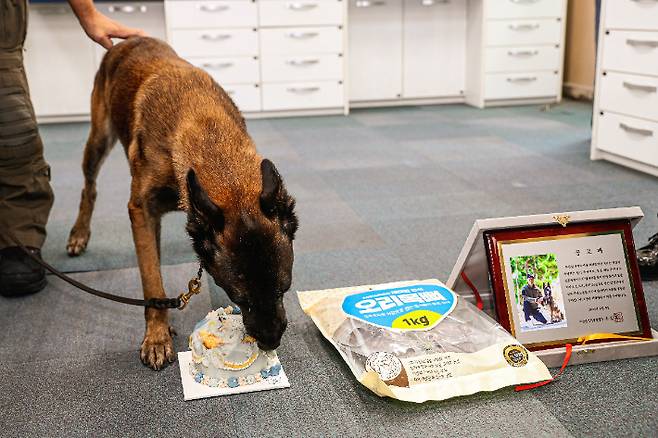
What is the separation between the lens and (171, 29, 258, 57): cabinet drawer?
19.3ft

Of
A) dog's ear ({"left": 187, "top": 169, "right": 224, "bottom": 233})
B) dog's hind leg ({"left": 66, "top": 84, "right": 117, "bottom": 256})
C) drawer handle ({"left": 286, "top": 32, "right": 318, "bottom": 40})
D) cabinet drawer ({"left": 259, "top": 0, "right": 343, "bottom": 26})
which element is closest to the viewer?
dog's ear ({"left": 187, "top": 169, "right": 224, "bottom": 233})

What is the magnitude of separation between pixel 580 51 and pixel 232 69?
3.18 metres

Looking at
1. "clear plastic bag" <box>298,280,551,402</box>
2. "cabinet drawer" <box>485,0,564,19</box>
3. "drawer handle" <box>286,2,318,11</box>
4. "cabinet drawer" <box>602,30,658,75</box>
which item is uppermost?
"drawer handle" <box>286,2,318,11</box>

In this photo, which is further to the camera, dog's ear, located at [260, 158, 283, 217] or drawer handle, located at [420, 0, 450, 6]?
drawer handle, located at [420, 0, 450, 6]

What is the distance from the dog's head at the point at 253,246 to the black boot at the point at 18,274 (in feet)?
3.77

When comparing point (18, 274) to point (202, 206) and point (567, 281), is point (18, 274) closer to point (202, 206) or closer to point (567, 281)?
point (202, 206)

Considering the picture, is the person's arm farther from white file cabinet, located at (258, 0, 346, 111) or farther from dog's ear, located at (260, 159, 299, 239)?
white file cabinet, located at (258, 0, 346, 111)

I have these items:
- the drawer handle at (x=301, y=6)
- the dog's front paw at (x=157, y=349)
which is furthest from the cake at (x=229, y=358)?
the drawer handle at (x=301, y=6)

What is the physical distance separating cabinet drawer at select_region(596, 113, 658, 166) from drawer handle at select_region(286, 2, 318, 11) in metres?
2.79

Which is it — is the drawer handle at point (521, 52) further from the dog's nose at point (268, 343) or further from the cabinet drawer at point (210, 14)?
the dog's nose at point (268, 343)

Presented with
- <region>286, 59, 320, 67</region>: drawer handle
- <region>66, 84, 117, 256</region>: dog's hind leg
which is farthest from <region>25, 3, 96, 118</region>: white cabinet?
<region>66, 84, 117, 256</region>: dog's hind leg

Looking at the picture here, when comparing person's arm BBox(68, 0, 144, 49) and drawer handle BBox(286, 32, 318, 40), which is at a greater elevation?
person's arm BBox(68, 0, 144, 49)

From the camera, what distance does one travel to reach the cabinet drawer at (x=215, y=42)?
19.3 ft

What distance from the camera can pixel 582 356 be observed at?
188cm
